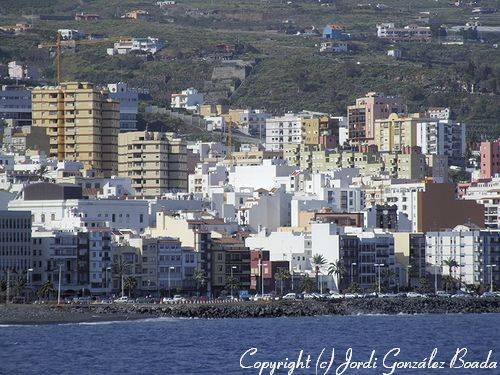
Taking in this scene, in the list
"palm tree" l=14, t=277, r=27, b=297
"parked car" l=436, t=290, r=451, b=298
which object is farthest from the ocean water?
"parked car" l=436, t=290, r=451, b=298

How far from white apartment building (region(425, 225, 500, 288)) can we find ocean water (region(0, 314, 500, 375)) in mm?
23790

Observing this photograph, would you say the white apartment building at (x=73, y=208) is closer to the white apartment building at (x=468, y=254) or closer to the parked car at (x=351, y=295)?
the parked car at (x=351, y=295)

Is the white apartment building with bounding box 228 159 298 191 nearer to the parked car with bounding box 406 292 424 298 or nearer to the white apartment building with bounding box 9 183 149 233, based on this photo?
the white apartment building with bounding box 9 183 149 233

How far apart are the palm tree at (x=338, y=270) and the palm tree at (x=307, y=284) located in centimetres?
208

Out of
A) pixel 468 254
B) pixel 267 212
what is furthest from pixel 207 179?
pixel 468 254

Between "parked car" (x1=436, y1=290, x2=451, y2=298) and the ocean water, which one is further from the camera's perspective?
"parked car" (x1=436, y1=290, x2=451, y2=298)

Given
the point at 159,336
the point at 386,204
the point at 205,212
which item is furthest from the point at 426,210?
the point at 159,336

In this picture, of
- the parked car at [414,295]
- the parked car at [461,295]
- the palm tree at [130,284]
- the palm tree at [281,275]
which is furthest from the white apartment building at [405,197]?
the palm tree at [130,284]

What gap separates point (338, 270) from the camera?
154 metres

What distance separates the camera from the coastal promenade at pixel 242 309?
13175 centimetres

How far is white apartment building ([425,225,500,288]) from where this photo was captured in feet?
532

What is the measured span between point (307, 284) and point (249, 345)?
128 feet

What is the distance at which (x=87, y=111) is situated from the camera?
199m

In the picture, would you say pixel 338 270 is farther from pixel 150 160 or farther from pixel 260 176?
pixel 150 160
